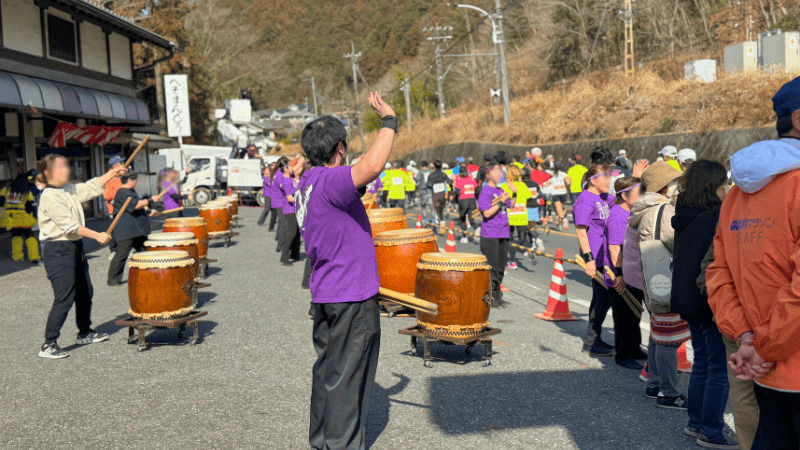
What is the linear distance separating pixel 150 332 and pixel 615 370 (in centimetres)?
511

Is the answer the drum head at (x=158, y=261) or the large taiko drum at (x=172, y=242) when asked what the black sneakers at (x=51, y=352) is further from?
the large taiko drum at (x=172, y=242)

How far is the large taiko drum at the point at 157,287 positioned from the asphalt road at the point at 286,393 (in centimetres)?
40

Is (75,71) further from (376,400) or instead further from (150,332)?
(376,400)

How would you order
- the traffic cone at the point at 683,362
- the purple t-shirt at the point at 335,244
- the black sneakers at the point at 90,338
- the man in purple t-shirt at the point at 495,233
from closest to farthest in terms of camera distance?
the purple t-shirt at the point at 335,244
the traffic cone at the point at 683,362
the black sneakers at the point at 90,338
the man in purple t-shirt at the point at 495,233

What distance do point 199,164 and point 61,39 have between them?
1487cm

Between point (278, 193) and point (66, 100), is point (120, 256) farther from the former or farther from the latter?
point (66, 100)

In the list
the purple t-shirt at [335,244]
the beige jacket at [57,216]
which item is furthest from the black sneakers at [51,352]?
the purple t-shirt at [335,244]

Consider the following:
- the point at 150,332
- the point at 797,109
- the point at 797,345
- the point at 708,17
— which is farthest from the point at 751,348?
the point at 708,17

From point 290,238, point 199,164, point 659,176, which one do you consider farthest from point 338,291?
point 199,164

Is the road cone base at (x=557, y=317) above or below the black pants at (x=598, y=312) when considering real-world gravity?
below

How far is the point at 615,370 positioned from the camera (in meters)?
6.23

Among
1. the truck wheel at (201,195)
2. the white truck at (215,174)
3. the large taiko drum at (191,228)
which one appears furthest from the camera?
the white truck at (215,174)

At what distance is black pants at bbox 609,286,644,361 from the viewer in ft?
20.9

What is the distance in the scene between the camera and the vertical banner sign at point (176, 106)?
113 ft
